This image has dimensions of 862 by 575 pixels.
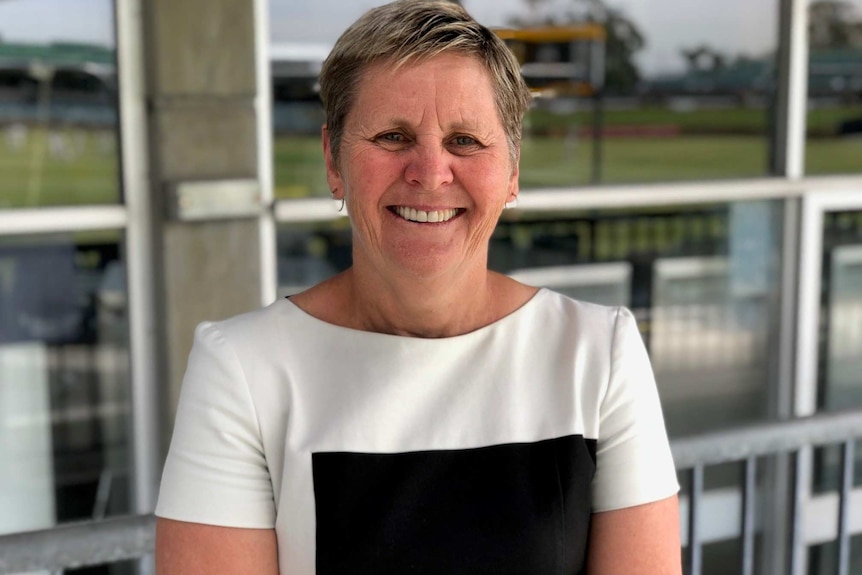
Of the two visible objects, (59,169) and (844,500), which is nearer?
(844,500)

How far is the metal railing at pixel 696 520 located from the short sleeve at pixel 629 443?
961 mm

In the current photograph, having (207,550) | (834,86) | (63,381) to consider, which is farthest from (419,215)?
(834,86)

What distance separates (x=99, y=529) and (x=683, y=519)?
3266mm

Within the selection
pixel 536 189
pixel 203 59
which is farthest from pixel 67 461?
pixel 536 189

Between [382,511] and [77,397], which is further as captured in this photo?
[77,397]

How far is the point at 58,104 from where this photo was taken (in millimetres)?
3867

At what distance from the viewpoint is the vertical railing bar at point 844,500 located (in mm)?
2621

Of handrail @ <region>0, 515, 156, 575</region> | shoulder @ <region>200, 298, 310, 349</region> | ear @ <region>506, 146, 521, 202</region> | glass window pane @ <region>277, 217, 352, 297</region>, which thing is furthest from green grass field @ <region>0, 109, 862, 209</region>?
ear @ <region>506, 146, 521, 202</region>

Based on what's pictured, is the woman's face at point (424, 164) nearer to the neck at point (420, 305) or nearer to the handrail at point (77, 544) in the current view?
the neck at point (420, 305)

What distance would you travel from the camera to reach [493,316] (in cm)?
156

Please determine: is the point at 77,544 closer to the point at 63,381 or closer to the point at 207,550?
the point at 207,550

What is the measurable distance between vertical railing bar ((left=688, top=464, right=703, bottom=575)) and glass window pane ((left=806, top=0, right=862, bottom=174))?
3.17 m

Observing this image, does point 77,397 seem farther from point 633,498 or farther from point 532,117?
point 633,498

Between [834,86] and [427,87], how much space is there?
4446 millimetres
